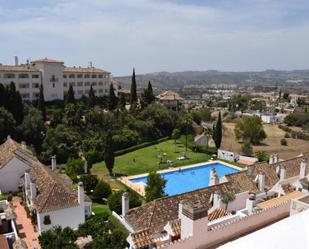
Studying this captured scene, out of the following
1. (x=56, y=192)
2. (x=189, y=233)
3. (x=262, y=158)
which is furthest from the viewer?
(x=262, y=158)

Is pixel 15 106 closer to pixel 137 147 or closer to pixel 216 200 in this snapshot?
pixel 137 147

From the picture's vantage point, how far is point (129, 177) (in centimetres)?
3544

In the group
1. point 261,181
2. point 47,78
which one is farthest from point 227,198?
point 47,78

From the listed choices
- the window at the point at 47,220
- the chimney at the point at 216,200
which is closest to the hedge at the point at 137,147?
the window at the point at 47,220

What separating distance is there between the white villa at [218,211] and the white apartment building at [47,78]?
137ft

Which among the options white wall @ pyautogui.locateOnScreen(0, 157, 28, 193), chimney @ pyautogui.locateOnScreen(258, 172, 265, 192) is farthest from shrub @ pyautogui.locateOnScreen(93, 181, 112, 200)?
chimney @ pyautogui.locateOnScreen(258, 172, 265, 192)

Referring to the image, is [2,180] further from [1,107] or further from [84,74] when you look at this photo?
[84,74]

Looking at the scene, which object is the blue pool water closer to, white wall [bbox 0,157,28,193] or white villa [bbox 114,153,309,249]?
white villa [bbox 114,153,309,249]

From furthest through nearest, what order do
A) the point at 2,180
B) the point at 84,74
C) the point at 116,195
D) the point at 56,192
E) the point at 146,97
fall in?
the point at 84,74, the point at 146,97, the point at 2,180, the point at 116,195, the point at 56,192

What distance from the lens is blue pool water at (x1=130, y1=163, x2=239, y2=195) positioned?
3403cm

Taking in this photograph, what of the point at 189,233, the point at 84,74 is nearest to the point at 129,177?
the point at 189,233

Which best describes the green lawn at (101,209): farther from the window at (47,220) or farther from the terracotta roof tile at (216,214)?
the terracotta roof tile at (216,214)

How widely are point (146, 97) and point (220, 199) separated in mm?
43475

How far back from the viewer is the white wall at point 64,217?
20.1 meters
